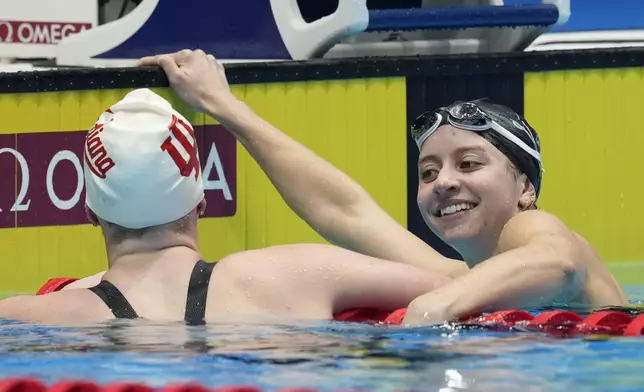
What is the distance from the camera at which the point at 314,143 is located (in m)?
6.29

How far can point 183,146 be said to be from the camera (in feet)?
12.8

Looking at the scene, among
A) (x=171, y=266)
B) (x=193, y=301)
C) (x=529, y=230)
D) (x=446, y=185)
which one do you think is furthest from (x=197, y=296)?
(x=529, y=230)

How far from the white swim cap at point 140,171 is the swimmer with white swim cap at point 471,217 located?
0.85 m

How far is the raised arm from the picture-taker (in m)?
4.83

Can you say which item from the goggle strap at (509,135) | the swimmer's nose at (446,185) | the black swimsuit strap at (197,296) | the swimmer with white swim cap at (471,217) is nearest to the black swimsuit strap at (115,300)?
the black swimsuit strap at (197,296)

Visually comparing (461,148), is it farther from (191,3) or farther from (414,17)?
(191,3)

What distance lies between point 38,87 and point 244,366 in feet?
11.1

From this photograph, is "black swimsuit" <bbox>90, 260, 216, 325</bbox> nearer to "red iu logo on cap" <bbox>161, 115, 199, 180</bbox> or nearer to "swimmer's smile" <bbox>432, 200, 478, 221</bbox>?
"red iu logo on cap" <bbox>161, 115, 199, 180</bbox>

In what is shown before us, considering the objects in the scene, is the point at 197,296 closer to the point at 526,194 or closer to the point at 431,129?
Result: the point at 431,129

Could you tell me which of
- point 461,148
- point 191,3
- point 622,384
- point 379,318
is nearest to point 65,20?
point 191,3

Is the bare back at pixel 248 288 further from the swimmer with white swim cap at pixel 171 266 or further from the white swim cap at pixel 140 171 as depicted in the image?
the white swim cap at pixel 140 171

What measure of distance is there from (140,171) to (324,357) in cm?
95

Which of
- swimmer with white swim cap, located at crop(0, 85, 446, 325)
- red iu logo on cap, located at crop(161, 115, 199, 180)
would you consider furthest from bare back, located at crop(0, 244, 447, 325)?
red iu logo on cap, located at crop(161, 115, 199, 180)

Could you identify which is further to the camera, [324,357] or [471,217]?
[471,217]
